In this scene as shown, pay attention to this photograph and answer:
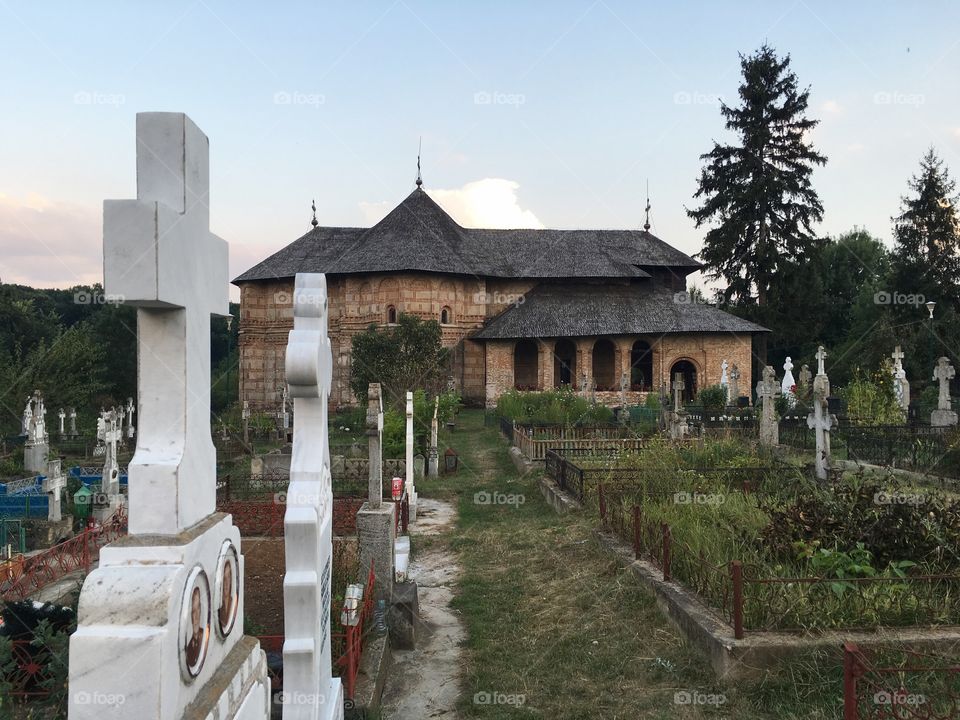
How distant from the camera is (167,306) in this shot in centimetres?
227

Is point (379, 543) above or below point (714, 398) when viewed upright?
below

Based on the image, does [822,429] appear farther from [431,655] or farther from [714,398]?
[714,398]

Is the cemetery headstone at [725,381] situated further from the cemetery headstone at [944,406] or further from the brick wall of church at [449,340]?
the cemetery headstone at [944,406]

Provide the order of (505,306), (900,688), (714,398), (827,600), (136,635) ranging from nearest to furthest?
(136,635) < (900,688) < (827,600) < (714,398) < (505,306)

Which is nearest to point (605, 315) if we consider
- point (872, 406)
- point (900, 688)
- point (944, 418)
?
point (872, 406)

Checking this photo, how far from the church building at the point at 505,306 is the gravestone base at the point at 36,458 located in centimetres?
1707

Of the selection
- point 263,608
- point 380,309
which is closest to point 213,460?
point 263,608

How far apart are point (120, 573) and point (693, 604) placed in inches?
185

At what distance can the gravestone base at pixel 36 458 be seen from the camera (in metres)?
15.4

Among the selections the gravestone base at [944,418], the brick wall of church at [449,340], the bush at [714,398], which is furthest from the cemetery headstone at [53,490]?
the brick wall of church at [449,340]

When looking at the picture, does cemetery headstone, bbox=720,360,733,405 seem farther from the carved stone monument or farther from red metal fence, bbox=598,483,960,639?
red metal fence, bbox=598,483,960,639

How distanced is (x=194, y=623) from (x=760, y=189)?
4008 cm

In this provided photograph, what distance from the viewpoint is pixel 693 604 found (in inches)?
218

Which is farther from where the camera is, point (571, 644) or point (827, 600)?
point (571, 644)
